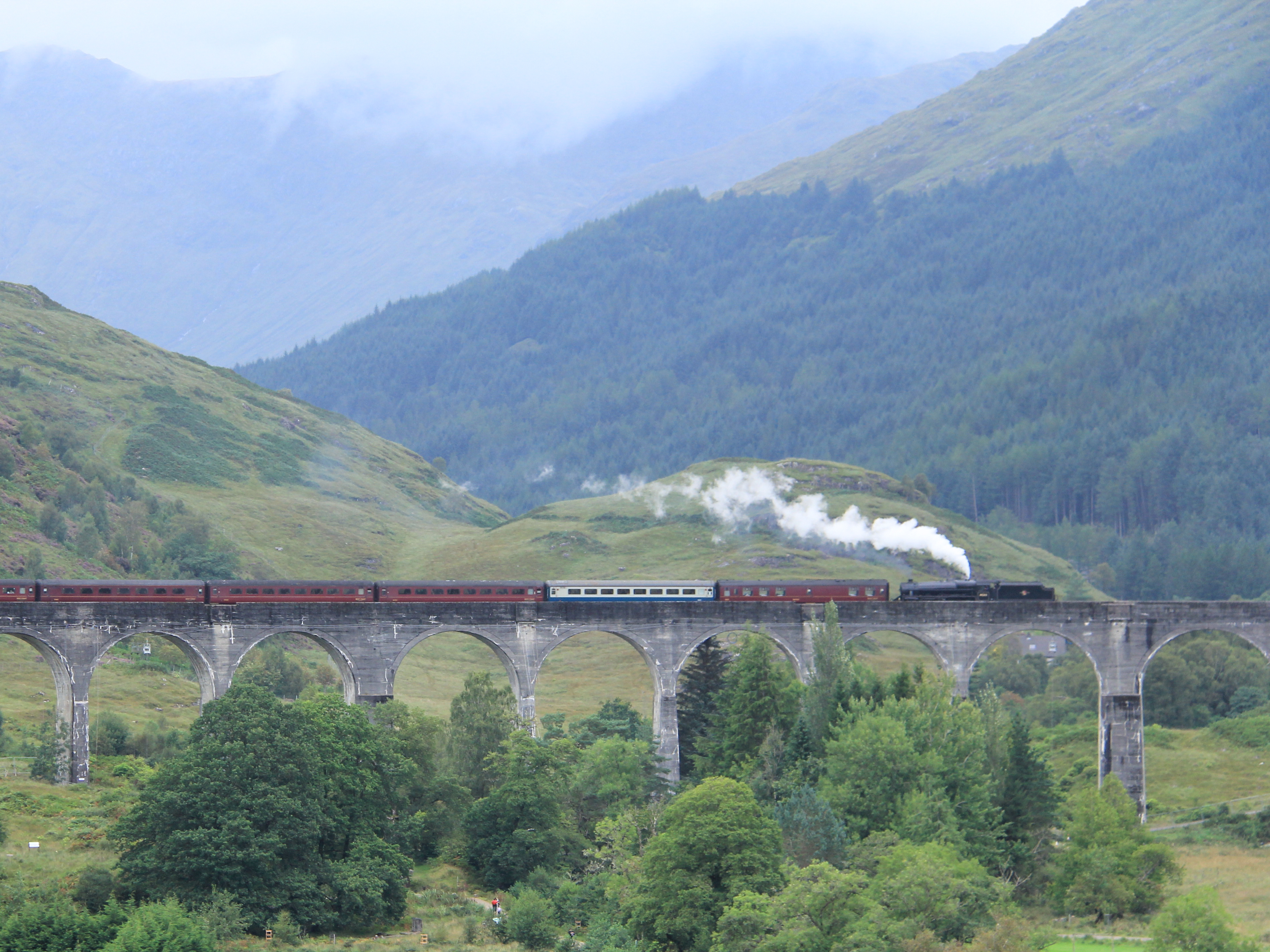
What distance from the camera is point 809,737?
253 ft

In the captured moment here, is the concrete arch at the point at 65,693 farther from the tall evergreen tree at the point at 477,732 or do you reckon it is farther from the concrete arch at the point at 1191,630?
the concrete arch at the point at 1191,630

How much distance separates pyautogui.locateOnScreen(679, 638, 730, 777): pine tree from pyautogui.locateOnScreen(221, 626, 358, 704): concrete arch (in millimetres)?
19603

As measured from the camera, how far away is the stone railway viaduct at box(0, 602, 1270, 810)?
3054 inches

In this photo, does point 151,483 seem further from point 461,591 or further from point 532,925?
point 532,925

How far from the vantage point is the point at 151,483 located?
162 metres

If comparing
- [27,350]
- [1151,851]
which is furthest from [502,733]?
[27,350]

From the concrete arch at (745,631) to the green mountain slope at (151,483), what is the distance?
198 ft

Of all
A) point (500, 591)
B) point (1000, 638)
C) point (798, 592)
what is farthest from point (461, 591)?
point (1000, 638)

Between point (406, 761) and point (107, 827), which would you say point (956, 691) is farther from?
point (107, 827)

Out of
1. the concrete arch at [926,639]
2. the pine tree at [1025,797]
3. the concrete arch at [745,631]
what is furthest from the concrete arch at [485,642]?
the pine tree at [1025,797]

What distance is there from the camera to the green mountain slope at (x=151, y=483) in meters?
135

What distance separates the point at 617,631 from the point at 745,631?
25.8 ft

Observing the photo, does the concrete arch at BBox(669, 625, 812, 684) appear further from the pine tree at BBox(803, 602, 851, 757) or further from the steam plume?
the steam plume

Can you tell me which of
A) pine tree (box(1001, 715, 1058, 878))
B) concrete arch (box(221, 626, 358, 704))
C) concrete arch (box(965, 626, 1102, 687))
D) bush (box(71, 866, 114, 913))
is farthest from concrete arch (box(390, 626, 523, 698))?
concrete arch (box(965, 626, 1102, 687))
